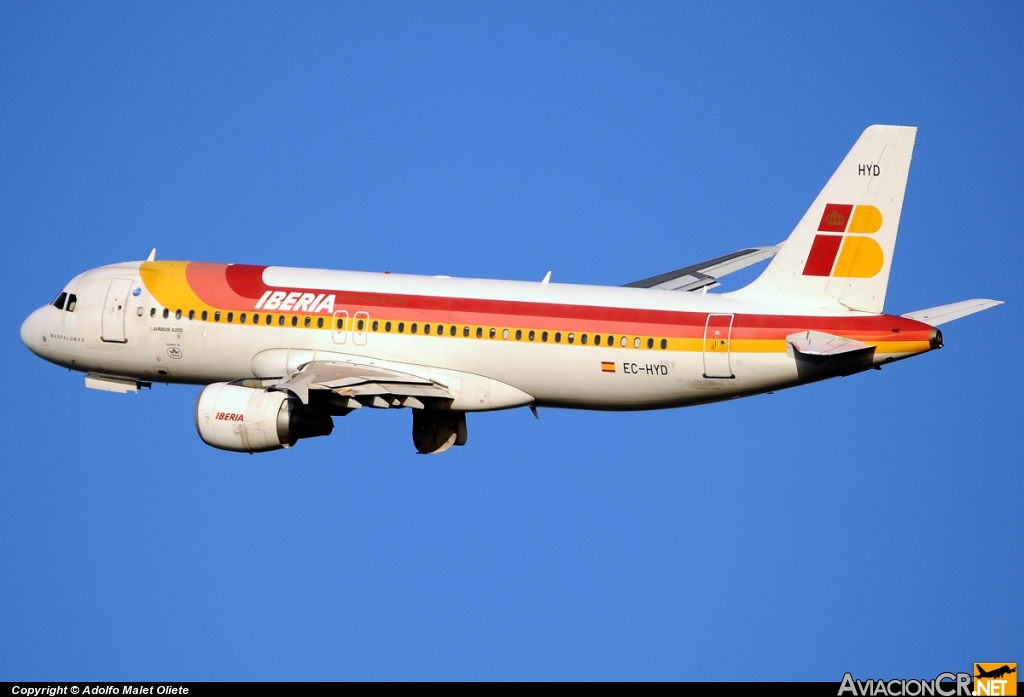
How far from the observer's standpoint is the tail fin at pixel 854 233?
207 feet

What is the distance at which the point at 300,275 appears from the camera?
2702 inches

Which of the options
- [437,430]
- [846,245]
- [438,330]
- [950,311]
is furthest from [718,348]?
[437,430]

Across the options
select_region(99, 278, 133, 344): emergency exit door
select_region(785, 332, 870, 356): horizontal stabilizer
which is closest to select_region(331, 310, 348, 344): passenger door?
select_region(99, 278, 133, 344): emergency exit door

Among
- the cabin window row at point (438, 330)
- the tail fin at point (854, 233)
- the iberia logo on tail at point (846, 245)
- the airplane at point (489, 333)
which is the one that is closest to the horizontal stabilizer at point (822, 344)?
the airplane at point (489, 333)

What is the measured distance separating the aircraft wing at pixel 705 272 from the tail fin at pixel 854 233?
9.16 meters

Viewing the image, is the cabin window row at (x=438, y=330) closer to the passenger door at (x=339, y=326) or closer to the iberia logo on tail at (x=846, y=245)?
the passenger door at (x=339, y=326)

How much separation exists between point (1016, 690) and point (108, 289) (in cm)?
3251

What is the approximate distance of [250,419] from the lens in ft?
214

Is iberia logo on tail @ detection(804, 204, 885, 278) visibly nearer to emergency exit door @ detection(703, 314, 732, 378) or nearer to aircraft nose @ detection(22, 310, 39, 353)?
emergency exit door @ detection(703, 314, 732, 378)

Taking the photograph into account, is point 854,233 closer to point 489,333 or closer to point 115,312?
point 489,333

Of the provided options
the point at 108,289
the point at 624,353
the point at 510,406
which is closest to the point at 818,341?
the point at 624,353

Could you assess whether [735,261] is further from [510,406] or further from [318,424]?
[318,424]

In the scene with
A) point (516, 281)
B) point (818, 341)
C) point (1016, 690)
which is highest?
point (516, 281)

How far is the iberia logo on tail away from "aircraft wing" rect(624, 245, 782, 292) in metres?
9.48
